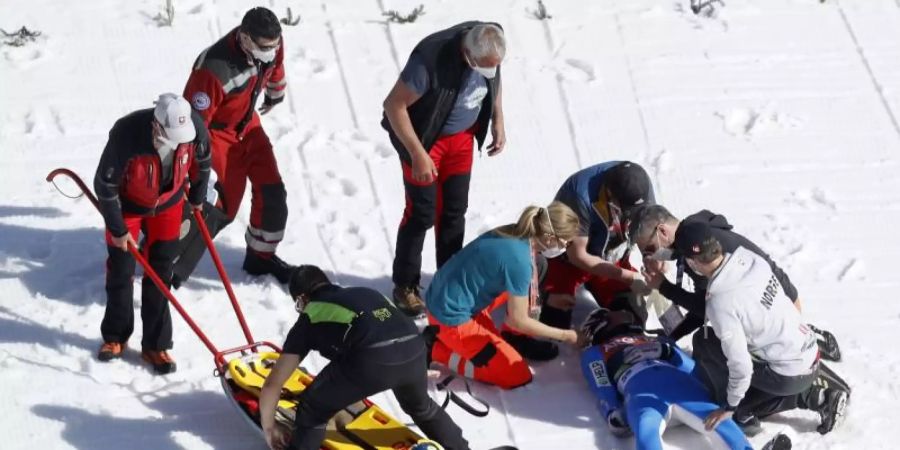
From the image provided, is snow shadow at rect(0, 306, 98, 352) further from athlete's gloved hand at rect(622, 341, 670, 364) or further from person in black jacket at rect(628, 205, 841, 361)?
person in black jacket at rect(628, 205, 841, 361)

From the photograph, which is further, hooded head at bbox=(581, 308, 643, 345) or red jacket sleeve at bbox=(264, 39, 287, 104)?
red jacket sleeve at bbox=(264, 39, 287, 104)

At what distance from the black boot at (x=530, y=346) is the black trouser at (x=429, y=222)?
2.11 ft

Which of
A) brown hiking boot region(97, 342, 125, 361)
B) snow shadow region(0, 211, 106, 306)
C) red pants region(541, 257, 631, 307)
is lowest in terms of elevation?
red pants region(541, 257, 631, 307)

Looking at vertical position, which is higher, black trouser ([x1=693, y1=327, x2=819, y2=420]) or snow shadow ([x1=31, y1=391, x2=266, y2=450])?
snow shadow ([x1=31, y1=391, x2=266, y2=450])

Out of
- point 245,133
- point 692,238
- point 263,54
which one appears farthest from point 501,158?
point 692,238

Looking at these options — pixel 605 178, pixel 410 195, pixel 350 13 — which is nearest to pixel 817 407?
pixel 605 178

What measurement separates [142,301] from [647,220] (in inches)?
105

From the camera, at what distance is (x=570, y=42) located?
10586mm

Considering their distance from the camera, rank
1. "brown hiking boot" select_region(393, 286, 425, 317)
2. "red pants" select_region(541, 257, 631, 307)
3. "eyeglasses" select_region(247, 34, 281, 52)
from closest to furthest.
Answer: "eyeglasses" select_region(247, 34, 281, 52), "red pants" select_region(541, 257, 631, 307), "brown hiking boot" select_region(393, 286, 425, 317)

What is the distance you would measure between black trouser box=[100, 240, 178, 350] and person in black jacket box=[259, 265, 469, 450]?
3.79 ft

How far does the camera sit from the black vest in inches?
295

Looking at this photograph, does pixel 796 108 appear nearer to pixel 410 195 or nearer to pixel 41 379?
pixel 410 195

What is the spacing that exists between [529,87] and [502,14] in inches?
33.7

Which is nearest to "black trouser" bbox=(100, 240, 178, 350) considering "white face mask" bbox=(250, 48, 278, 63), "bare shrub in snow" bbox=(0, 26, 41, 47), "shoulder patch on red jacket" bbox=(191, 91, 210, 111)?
"shoulder patch on red jacket" bbox=(191, 91, 210, 111)
